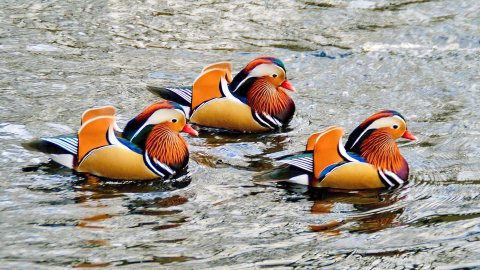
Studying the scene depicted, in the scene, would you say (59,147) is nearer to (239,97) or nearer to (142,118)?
(142,118)

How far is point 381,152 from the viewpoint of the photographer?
25.4ft

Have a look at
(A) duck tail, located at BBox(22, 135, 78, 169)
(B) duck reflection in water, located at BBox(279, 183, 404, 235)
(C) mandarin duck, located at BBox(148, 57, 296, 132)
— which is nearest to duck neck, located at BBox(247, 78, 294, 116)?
Answer: (C) mandarin duck, located at BBox(148, 57, 296, 132)

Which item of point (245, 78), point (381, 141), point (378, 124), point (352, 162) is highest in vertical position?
point (245, 78)

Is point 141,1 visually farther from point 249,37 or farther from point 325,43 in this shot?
point 325,43

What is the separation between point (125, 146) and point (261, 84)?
1929mm

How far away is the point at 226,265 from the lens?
6.23 metres

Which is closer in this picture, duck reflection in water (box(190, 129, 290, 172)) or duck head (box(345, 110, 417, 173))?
duck head (box(345, 110, 417, 173))

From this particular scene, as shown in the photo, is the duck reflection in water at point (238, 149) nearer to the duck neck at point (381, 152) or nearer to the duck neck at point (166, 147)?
the duck neck at point (166, 147)

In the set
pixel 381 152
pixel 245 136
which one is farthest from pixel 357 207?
pixel 245 136

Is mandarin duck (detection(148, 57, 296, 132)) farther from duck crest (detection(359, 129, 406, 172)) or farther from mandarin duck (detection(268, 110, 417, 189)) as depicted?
duck crest (detection(359, 129, 406, 172))

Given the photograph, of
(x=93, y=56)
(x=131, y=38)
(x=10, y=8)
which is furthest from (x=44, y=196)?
(x=10, y=8)

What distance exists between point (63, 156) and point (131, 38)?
13.4ft

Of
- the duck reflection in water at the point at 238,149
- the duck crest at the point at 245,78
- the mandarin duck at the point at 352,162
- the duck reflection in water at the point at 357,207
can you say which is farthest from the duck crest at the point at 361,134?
the duck crest at the point at 245,78

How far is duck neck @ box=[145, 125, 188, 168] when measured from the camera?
791 cm
